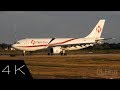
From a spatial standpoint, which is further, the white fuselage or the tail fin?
the tail fin

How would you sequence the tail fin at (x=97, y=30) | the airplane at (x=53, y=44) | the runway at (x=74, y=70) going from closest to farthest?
the runway at (x=74, y=70)
the airplane at (x=53, y=44)
the tail fin at (x=97, y=30)

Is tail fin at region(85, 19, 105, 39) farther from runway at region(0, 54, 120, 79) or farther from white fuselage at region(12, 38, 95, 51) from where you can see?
runway at region(0, 54, 120, 79)

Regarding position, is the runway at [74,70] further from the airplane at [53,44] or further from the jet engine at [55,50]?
the airplane at [53,44]

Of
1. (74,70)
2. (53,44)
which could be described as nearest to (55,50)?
(53,44)

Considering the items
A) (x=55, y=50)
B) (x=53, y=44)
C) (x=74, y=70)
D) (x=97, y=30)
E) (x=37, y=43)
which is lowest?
(x=74, y=70)

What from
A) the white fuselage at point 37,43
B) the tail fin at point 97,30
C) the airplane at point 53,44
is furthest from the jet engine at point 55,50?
the tail fin at point 97,30

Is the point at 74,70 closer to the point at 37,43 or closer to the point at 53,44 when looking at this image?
the point at 37,43

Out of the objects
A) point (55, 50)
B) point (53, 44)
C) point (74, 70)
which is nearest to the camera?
point (74, 70)

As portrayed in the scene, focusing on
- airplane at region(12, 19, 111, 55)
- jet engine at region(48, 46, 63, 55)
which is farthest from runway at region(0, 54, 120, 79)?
airplane at region(12, 19, 111, 55)

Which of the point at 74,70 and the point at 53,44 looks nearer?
the point at 74,70

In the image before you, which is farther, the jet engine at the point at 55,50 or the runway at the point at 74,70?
the jet engine at the point at 55,50

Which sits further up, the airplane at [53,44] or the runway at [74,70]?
the airplane at [53,44]
